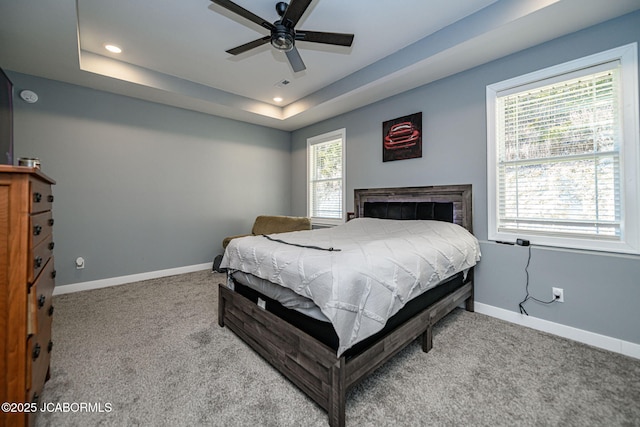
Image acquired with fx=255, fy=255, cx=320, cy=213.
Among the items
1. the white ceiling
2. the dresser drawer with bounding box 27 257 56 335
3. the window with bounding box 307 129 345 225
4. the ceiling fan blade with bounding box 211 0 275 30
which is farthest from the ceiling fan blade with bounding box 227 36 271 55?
the window with bounding box 307 129 345 225

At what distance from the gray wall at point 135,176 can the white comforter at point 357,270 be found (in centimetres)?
223

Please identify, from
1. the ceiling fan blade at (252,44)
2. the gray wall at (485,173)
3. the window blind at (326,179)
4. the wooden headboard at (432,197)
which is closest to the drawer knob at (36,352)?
the ceiling fan blade at (252,44)

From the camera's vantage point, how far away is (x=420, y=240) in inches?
80.4

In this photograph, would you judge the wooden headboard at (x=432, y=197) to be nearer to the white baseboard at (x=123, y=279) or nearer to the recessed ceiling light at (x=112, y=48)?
the white baseboard at (x=123, y=279)

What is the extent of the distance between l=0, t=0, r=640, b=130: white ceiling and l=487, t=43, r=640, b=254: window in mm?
397

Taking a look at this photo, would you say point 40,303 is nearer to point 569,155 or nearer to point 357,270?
point 357,270

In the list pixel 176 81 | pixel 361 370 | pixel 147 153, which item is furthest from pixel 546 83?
pixel 147 153

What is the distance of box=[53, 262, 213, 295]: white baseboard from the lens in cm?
312

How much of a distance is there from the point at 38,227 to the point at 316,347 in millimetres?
1484

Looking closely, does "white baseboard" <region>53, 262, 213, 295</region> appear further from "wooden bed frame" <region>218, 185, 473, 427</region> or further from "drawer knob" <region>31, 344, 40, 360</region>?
"drawer knob" <region>31, 344, 40, 360</region>

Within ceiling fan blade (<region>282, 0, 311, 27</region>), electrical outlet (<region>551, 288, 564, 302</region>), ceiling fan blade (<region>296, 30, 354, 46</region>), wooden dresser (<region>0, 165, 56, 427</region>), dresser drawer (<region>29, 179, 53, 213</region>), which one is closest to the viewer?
wooden dresser (<region>0, 165, 56, 427</region>)

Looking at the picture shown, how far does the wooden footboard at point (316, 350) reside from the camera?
1.27 meters

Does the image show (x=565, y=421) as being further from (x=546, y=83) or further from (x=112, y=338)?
(x=112, y=338)

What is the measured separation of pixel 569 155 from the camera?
219 cm
